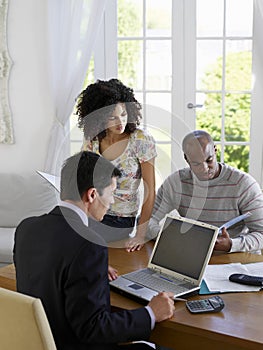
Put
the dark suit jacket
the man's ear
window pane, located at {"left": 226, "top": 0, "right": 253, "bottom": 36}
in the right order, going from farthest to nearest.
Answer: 1. window pane, located at {"left": 226, "top": 0, "right": 253, "bottom": 36}
2. the man's ear
3. the dark suit jacket

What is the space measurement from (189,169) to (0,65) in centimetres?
195

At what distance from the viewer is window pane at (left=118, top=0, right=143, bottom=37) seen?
12.1 feet

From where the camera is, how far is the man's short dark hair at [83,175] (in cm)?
167

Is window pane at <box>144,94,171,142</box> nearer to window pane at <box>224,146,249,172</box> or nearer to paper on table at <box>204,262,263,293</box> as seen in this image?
window pane at <box>224,146,249,172</box>

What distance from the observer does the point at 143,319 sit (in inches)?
63.3

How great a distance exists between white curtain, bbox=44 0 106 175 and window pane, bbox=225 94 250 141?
972 mm

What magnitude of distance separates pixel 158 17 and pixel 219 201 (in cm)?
173

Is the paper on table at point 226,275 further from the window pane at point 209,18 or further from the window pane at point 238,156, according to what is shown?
the window pane at point 209,18

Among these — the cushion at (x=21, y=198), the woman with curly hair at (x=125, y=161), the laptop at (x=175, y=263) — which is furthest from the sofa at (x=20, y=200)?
the laptop at (x=175, y=263)

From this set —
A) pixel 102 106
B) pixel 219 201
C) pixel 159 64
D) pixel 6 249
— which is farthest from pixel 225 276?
pixel 159 64

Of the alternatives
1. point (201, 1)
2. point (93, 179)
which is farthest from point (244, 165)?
point (93, 179)

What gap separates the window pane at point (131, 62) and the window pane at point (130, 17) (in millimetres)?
64

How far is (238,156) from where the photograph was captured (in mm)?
3645

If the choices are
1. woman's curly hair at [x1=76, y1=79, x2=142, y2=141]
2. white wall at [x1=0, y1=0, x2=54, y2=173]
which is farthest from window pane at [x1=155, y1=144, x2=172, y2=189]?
white wall at [x1=0, y1=0, x2=54, y2=173]
